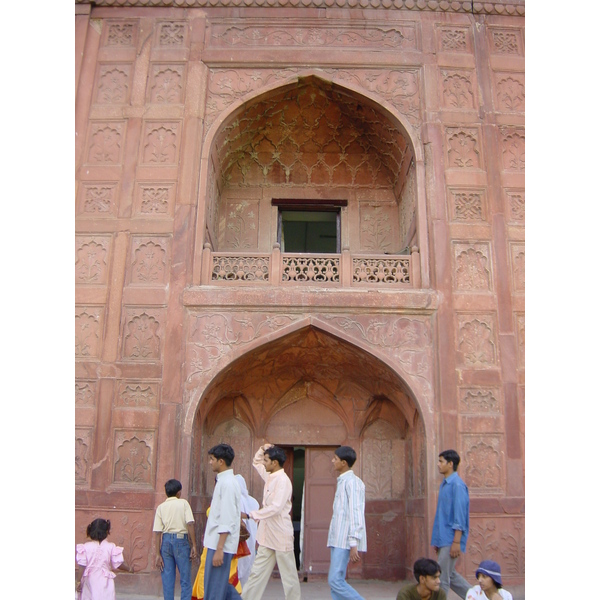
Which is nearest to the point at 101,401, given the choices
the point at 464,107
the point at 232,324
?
the point at 232,324

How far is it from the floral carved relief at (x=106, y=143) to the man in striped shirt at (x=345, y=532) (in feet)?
19.3

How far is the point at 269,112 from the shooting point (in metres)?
Result: 9.62

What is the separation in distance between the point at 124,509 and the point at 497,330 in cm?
515

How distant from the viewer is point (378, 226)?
9969 millimetres

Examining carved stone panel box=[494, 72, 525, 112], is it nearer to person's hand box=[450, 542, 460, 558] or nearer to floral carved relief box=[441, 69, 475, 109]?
floral carved relief box=[441, 69, 475, 109]

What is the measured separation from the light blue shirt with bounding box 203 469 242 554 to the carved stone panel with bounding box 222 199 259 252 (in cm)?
573

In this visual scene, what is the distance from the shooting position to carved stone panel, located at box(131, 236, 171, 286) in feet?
26.4

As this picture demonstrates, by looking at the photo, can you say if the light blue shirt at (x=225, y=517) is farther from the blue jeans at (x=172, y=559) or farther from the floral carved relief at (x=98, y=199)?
the floral carved relief at (x=98, y=199)

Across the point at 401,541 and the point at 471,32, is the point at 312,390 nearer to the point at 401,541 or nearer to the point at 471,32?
the point at 401,541

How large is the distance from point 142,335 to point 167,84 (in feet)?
12.8

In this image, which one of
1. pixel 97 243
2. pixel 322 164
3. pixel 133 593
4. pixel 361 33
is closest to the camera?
pixel 133 593

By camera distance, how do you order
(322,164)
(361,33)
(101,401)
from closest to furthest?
1. (101,401)
2. (361,33)
3. (322,164)

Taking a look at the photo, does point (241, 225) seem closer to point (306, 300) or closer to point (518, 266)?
point (306, 300)

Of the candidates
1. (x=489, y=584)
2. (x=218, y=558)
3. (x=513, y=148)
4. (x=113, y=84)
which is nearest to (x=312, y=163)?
(x=513, y=148)
